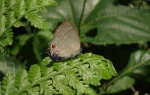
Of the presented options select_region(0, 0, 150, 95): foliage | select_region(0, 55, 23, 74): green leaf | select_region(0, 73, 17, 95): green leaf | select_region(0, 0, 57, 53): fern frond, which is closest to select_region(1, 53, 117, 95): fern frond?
select_region(0, 73, 17, 95): green leaf

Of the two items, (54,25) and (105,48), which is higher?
(54,25)

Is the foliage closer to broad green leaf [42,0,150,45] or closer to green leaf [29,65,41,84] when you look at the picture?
broad green leaf [42,0,150,45]

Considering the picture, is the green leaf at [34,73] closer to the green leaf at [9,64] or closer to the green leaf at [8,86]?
the green leaf at [8,86]

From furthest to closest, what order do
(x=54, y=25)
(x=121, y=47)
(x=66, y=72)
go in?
(x=121, y=47) < (x=54, y=25) < (x=66, y=72)

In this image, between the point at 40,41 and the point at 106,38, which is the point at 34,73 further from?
the point at 106,38

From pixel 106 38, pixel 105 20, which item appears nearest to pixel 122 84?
pixel 106 38

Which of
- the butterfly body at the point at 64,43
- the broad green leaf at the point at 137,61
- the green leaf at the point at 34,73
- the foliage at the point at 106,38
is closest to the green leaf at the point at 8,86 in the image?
the green leaf at the point at 34,73

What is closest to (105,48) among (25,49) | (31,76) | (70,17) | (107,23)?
(107,23)

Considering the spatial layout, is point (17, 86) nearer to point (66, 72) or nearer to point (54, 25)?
point (66, 72)
